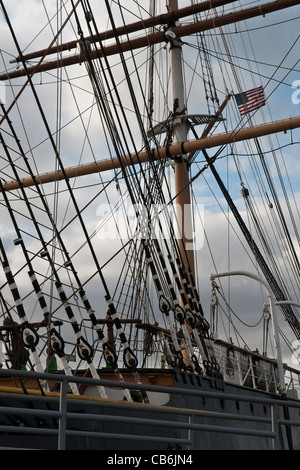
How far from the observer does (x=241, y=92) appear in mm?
24078

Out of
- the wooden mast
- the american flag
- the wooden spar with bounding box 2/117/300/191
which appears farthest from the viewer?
the american flag

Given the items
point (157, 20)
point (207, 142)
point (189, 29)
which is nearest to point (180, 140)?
point (207, 142)

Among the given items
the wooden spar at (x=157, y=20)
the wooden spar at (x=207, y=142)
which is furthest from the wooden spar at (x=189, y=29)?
the wooden spar at (x=207, y=142)

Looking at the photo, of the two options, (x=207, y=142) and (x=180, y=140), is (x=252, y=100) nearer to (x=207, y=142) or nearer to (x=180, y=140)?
(x=207, y=142)

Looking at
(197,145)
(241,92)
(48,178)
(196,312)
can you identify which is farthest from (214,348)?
(241,92)

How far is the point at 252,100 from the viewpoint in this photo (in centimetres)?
2317

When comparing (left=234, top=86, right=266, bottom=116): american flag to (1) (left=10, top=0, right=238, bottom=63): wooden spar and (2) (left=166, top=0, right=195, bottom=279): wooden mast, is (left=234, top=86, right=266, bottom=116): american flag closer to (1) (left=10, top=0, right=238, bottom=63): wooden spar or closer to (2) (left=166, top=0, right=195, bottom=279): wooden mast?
(2) (left=166, top=0, right=195, bottom=279): wooden mast

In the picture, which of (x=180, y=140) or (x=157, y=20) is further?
(x=157, y=20)

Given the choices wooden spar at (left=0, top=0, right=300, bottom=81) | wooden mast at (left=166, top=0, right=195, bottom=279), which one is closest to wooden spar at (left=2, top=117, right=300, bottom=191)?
wooden mast at (left=166, top=0, right=195, bottom=279)

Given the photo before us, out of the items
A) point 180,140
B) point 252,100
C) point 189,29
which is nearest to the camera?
point 180,140

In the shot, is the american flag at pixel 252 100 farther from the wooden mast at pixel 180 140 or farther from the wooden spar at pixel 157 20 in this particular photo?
the wooden spar at pixel 157 20

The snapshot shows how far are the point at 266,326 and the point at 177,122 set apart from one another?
797cm

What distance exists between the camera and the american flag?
2289 centimetres

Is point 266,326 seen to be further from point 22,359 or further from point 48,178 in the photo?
point 48,178
